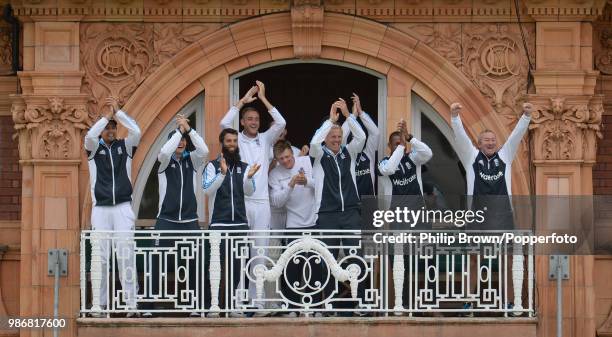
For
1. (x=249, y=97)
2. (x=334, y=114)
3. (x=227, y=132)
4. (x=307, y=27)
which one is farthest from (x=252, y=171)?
(x=307, y=27)

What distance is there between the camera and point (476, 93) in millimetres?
22828

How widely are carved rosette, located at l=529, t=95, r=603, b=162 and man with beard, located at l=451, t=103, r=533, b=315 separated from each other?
527 mm

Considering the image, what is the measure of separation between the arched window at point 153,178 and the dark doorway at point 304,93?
1.63 meters

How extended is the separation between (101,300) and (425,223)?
11.8 feet

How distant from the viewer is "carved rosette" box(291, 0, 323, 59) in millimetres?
22797

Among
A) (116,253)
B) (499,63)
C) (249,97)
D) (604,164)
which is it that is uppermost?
(499,63)

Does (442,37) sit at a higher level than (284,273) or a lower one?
higher

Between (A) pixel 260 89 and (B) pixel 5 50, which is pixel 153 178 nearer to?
(A) pixel 260 89

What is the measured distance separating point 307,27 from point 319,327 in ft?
11.6

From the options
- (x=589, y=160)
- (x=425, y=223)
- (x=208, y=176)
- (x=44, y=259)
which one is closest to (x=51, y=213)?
(x=44, y=259)

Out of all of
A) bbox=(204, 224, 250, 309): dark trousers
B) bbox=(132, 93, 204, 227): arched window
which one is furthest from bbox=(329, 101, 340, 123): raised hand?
bbox=(132, 93, 204, 227): arched window

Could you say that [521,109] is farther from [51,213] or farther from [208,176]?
[51,213]

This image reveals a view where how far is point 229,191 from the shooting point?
2188cm

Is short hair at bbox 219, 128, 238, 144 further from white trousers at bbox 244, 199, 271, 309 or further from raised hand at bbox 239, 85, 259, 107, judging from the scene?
white trousers at bbox 244, 199, 271, 309
